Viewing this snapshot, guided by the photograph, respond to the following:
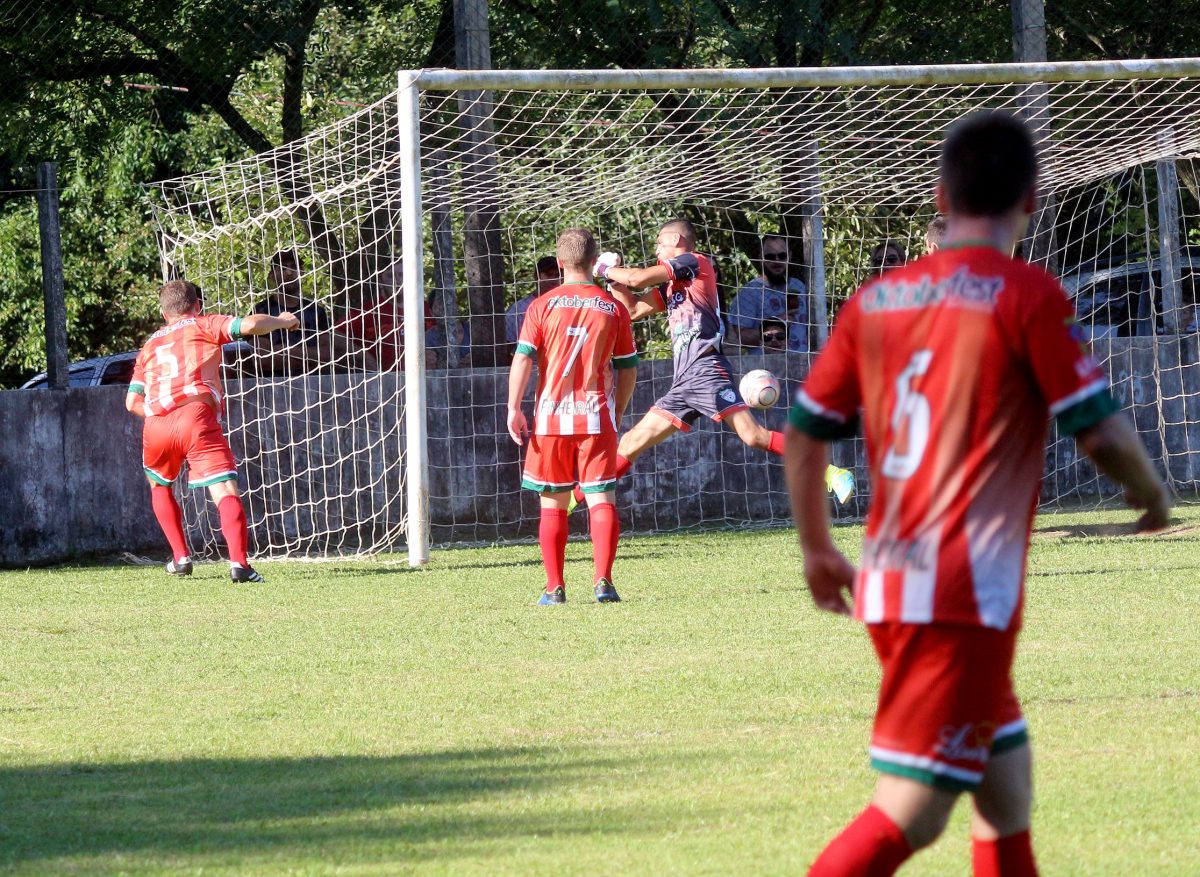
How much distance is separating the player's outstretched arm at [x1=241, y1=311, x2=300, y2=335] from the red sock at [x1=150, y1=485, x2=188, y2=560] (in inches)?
51.2

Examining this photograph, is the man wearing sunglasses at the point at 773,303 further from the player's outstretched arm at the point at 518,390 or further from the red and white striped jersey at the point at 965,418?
the red and white striped jersey at the point at 965,418

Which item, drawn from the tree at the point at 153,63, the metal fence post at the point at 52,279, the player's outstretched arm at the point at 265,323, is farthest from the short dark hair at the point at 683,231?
the metal fence post at the point at 52,279

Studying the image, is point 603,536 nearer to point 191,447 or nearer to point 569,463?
point 569,463

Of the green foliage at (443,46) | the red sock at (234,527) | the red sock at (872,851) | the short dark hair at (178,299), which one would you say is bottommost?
the red sock at (872,851)

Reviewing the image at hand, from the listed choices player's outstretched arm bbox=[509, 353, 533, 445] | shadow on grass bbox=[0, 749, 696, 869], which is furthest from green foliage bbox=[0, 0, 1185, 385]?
shadow on grass bbox=[0, 749, 696, 869]

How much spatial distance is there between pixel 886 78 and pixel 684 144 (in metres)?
2.55

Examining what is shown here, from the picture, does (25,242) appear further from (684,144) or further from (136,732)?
(136,732)

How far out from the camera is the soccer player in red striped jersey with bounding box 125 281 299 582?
10828 mm

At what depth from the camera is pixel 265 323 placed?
1045cm

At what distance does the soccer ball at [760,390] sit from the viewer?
1158cm

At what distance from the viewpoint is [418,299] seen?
11055 millimetres

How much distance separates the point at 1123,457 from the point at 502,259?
1115cm

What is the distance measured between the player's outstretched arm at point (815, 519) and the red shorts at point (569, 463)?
599 centimetres

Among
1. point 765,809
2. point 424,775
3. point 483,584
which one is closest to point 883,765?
point 765,809
